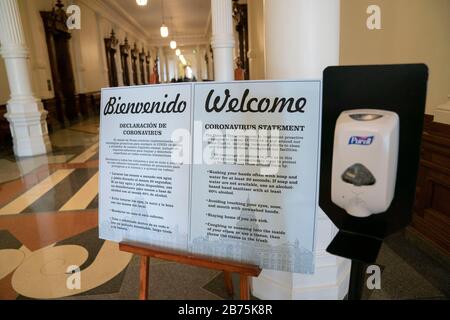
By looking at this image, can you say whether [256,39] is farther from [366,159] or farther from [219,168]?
[366,159]

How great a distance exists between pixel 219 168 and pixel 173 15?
15333 millimetres

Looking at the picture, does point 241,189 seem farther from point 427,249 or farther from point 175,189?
point 427,249

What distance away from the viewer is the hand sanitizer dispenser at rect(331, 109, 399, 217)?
2.99 feet

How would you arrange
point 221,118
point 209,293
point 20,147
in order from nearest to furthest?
point 221,118 → point 209,293 → point 20,147

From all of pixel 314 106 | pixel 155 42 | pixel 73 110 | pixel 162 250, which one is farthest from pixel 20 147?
pixel 155 42

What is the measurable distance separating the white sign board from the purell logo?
210mm

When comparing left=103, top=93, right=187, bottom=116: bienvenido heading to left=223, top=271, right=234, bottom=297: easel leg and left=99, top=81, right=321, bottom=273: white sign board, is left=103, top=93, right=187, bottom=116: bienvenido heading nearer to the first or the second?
left=99, top=81, right=321, bottom=273: white sign board

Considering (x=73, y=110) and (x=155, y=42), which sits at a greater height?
(x=155, y=42)

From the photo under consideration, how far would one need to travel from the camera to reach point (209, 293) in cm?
212

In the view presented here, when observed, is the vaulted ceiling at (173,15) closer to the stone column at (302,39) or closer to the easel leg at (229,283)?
the stone column at (302,39)

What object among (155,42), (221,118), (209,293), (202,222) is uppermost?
(155,42)

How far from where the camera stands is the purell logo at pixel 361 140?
91 centimetres

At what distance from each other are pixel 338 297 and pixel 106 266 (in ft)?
5.58

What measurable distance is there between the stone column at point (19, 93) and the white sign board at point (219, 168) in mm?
5491
